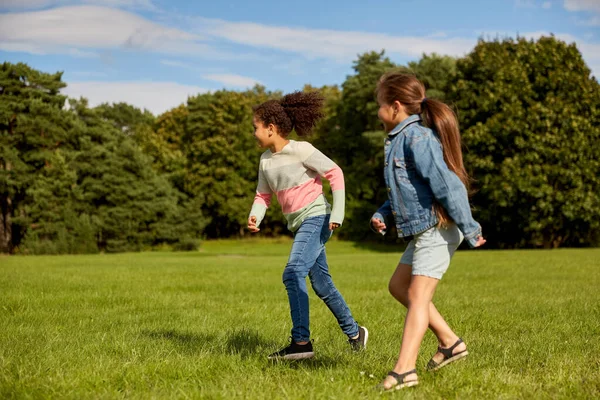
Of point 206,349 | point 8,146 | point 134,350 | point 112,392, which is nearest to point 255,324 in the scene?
point 206,349

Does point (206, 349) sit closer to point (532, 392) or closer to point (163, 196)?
point (532, 392)

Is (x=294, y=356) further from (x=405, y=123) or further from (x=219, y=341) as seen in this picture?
(x=405, y=123)

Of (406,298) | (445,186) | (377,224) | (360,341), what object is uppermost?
(445,186)

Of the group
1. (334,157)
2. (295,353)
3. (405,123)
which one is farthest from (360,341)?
(334,157)

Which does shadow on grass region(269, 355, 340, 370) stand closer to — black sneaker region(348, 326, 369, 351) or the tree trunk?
black sneaker region(348, 326, 369, 351)

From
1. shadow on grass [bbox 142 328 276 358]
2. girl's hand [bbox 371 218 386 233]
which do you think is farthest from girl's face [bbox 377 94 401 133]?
shadow on grass [bbox 142 328 276 358]

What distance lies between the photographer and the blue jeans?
5.06 m

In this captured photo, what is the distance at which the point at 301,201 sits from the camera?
5.28 metres

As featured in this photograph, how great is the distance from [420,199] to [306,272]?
1435 millimetres

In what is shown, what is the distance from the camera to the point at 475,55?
37219 mm

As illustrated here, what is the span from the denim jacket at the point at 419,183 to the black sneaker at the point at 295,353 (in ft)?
4.50

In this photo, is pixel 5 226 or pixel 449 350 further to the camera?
pixel 5 226

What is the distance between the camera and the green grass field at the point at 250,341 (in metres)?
4.09

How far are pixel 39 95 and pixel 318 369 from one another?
41.0 meters
